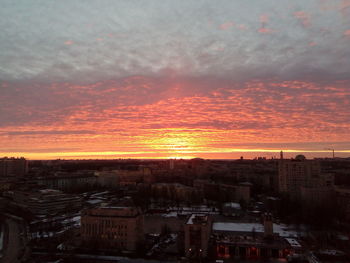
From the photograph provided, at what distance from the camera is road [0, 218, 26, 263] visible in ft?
46.6

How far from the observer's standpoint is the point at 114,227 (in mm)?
16219

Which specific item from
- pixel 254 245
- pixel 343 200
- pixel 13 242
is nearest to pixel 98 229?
pixel 13 242

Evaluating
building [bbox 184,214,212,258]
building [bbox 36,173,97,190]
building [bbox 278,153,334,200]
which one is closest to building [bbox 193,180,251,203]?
building [bbox 278,153,334,200]

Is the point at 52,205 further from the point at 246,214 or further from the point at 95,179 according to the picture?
the point at 95,179

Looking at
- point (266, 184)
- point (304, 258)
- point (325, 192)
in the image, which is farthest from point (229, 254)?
point (266, 184)

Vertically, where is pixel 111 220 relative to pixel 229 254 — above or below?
above

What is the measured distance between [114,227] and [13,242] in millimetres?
6283

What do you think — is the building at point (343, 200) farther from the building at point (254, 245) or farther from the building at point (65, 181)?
the building at point (65, 181)

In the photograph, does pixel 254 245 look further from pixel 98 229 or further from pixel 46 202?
pixel 46 202

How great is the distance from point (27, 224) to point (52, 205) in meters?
5.25

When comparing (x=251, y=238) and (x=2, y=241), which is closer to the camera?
(x=251, y=238)

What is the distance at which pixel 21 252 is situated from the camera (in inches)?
587

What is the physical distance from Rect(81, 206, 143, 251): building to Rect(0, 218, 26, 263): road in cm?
335

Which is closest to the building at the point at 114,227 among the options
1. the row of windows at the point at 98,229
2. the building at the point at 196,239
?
the row of windows at the point at 98,229
